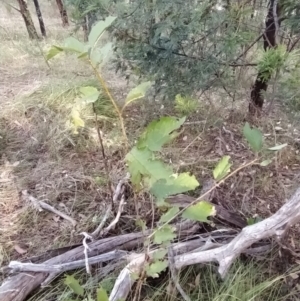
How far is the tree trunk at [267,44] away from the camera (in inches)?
76.7

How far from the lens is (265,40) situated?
2.07 meters

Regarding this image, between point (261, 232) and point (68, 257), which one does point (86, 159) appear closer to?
point (68, 257)

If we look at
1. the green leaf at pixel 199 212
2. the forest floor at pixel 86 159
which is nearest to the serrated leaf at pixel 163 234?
the green leaf at pixel 199 212

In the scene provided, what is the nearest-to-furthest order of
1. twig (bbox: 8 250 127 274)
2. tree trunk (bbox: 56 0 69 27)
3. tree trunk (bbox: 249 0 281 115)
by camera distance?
twig (bbox: 8 250 127 274)
tree trunk (bbox: 249 0 281 115)
tree trunk (bbox: 56 0 69 27)

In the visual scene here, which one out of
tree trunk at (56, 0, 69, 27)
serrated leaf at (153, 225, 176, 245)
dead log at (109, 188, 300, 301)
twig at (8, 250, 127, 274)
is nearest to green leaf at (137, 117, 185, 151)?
serrated leaf at (153, 225, 176, 245)

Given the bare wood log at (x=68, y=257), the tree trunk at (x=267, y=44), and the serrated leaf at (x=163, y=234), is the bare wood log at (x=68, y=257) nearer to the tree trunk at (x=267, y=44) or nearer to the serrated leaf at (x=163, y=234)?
the serrated leaf at (x=163, y=234)

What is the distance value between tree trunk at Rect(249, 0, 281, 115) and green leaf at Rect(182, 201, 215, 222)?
3.67 feet

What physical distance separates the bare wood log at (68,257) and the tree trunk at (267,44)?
954 mm

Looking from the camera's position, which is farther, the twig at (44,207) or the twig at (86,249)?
the twig at (44,207)

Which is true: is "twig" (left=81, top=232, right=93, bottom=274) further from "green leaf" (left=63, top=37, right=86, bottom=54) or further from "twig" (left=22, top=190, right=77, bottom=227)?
"green leaf" (left=63, top=37, right=86, bottom=54)

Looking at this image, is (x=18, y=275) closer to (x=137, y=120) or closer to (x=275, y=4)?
(x=137, y=120)

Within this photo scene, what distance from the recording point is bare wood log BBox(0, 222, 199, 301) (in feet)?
4.39

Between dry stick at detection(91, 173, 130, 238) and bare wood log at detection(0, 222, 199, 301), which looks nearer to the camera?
bare wood log at detection(0, 222, 199, 301)

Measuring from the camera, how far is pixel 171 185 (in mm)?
885
